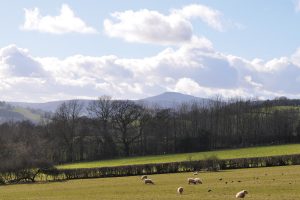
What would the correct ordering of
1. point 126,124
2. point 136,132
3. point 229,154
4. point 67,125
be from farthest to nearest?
point 67,125 < point 136,132 < point 126,124 < point 229,154

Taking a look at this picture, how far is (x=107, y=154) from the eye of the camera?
437 ft

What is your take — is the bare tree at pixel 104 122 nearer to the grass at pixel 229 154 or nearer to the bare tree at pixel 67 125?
the bare tree at pixel 67 125

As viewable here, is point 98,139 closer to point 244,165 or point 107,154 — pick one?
point 107,154

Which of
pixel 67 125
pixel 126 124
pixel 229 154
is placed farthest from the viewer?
pixel 67 125

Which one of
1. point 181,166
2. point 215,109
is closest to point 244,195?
point 181,166

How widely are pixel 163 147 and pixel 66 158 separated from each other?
2624 cm

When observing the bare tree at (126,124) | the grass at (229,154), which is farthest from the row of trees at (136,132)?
the grass at (229,154)

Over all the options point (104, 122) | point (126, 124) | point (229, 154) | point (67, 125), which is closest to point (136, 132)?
point (126, 124)

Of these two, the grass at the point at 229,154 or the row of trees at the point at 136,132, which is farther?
the row of trees at the point at 136,132

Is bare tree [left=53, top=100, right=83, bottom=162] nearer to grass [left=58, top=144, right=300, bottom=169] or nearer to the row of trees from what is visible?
the row of trees

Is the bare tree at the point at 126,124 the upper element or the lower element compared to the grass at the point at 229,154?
upper

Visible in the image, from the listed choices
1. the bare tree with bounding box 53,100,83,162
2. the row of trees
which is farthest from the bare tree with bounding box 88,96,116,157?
the bare tree with bounding box 53,100,83,162

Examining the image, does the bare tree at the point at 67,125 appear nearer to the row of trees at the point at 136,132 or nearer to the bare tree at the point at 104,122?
the row of trees at the point at 136,132

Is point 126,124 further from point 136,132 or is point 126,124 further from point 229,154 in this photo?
point 229,154
